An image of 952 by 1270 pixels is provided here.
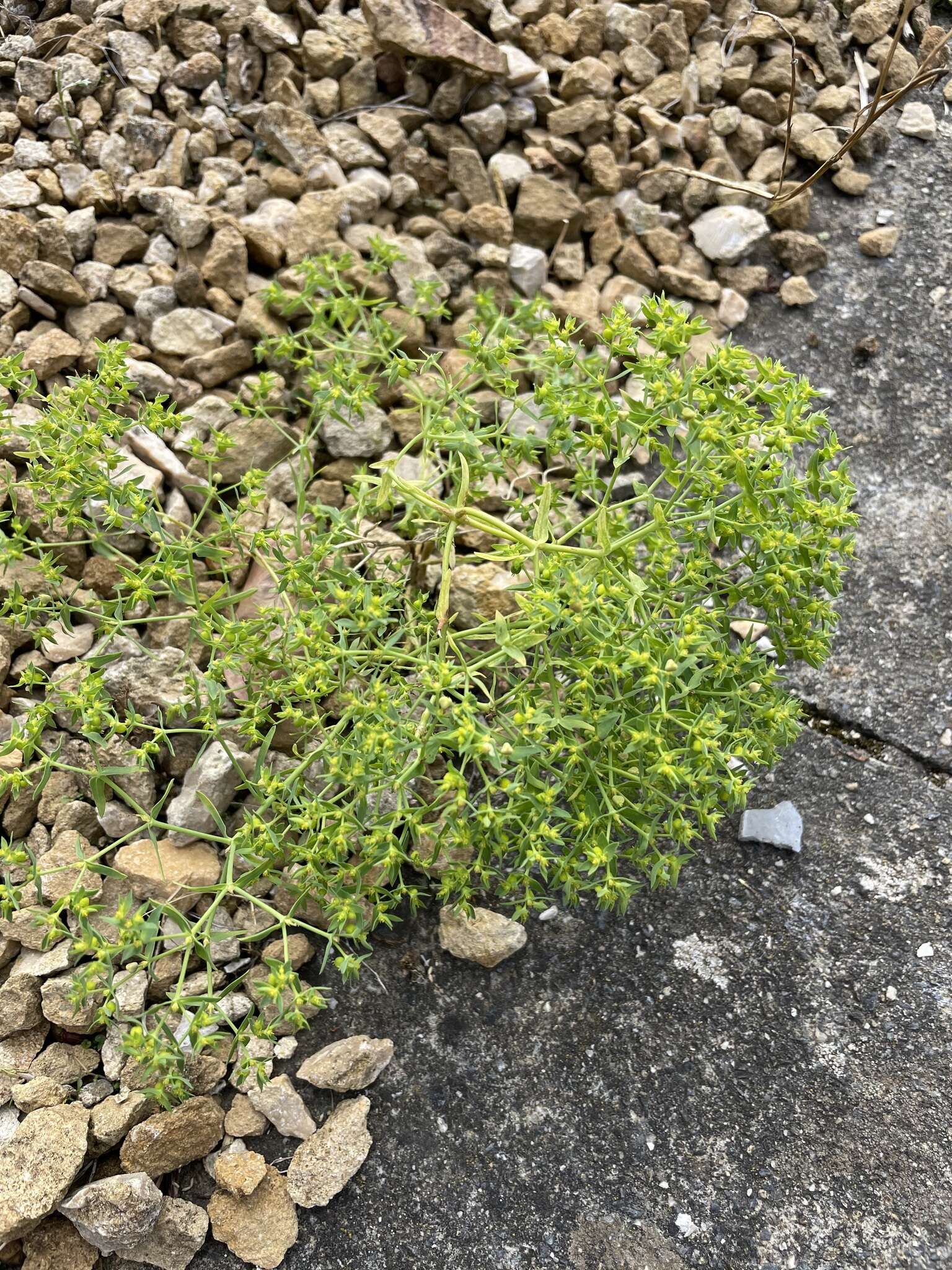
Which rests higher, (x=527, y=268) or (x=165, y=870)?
(x=527, y=268)

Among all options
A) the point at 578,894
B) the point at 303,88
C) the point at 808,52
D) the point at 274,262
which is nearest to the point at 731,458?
the point at 578,894

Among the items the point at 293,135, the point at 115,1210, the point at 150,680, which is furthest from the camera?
the point at 293,135

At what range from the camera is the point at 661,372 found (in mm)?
1914

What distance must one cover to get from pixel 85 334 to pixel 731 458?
1.69 meters

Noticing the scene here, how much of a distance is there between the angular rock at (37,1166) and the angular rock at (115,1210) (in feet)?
0.13

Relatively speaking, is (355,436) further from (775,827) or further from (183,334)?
(775,827)

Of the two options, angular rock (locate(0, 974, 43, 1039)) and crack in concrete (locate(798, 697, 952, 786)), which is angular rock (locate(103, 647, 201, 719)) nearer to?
angular rock (locate(0, 974, 43, 1039))

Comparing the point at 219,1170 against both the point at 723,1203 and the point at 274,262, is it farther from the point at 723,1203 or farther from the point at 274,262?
the point at 274,262

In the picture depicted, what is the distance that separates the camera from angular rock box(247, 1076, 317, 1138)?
2.03 meters

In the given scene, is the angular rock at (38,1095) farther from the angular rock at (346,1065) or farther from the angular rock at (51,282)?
the angular rock at (51,282)

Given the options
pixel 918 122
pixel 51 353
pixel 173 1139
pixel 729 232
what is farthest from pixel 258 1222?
pixel 918 122

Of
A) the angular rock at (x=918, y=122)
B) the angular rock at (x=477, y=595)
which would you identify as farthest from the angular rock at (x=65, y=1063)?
the angular rock at (x=918, y=122)

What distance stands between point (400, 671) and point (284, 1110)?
36.6 inches

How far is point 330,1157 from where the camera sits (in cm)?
199
